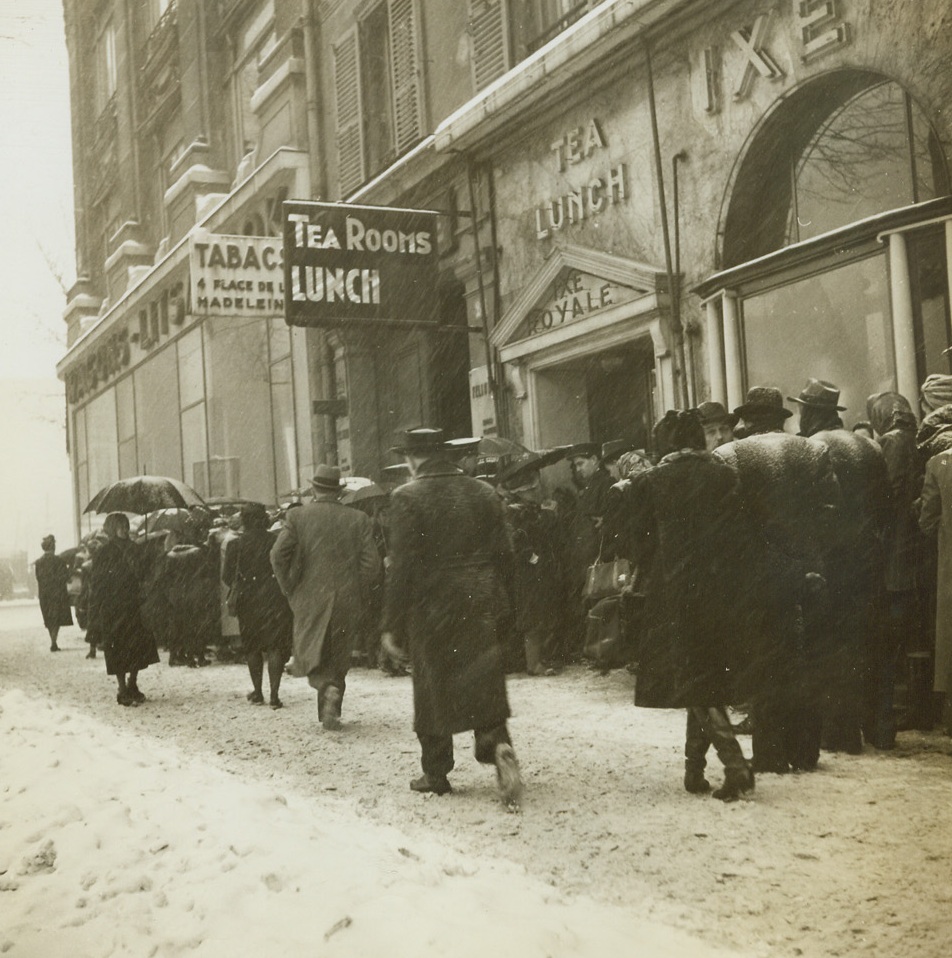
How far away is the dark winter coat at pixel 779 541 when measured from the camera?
527cm

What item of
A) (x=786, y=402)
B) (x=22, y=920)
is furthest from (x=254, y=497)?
(x=22, y=920)

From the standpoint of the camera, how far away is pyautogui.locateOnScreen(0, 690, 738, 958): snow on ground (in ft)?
10.7

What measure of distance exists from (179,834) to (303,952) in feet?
4.76

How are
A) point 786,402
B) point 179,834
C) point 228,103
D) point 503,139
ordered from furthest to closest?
point 228,103
point 503,139
point 786,402
point 179,834

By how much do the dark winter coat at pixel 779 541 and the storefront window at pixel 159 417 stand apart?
17.5 metres

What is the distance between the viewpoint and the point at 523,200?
12398 millimetres

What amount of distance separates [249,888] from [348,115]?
46.9 ft

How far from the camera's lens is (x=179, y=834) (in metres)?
4.52

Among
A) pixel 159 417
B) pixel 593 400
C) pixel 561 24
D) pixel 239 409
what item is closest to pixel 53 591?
pixel 239 409

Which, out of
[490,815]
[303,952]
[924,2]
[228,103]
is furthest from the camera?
[228,103]

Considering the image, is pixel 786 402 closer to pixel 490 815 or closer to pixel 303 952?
Result: pixel 490 815

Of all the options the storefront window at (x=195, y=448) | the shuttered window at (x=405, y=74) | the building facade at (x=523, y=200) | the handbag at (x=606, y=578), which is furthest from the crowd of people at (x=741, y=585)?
the storefront window at (x=195, y=448)

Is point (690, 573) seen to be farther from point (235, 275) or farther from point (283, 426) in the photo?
point (283, 426)

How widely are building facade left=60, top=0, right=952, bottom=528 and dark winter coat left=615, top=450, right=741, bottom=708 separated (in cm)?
243
